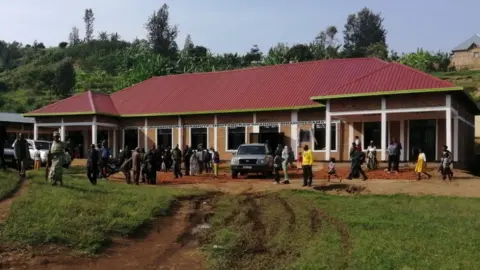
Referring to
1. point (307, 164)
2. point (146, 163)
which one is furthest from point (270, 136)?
point (307, 164)

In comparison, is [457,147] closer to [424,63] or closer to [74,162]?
[74,162]

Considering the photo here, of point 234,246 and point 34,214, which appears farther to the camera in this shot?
point 34,214

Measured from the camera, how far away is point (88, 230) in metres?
9.95

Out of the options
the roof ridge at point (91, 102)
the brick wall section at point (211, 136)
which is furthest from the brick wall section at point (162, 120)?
the roof ridge at point (91, 102)

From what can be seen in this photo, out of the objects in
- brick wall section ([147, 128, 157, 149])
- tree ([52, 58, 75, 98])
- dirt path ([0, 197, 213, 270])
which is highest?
tree ([52, 58, 75, 98])

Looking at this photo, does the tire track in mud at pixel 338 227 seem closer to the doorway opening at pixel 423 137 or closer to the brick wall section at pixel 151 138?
the doorway opening at pixel 423 137

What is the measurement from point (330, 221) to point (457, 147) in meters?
18.3

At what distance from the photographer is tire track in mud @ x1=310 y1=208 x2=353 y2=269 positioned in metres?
8.88

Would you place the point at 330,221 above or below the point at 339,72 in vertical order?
below

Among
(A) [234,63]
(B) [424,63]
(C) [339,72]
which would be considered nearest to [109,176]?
(C) [339,72]

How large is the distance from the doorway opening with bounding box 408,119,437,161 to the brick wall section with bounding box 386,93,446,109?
3842 millimetres

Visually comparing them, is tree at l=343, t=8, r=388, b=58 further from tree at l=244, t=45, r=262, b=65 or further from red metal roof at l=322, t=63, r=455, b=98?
red metal roof at l=322, t=63, r=455, b=98

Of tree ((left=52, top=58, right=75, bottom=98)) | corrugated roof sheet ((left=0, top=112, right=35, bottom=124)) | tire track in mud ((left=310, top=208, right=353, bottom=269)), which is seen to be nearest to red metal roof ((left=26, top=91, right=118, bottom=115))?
corrugated roof sheet ((left=0, top=112, right=35, bottom=124))

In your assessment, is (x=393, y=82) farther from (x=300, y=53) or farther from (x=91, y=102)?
(x=300, y=53)
